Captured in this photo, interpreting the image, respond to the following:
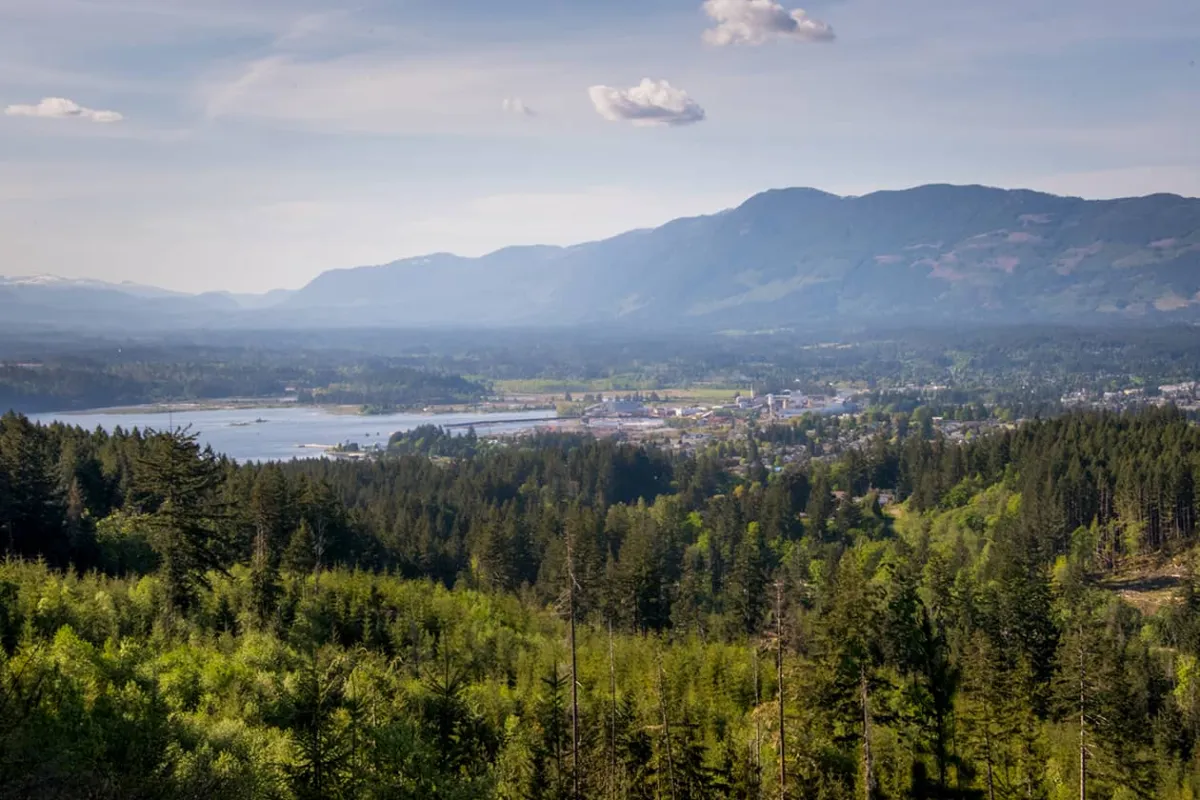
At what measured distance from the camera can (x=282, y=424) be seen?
144 m

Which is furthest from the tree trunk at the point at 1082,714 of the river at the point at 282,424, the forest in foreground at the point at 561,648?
the river at the point at 282,424

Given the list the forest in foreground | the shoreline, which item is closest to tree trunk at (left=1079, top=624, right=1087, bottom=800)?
the forest in foreground

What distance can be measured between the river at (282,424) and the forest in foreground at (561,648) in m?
57.5

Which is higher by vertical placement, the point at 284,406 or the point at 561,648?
the point at 284,406

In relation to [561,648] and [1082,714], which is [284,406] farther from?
[1082,714]

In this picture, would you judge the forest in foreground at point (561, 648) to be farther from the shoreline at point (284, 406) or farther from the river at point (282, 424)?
the shoreline at point (284, 406)

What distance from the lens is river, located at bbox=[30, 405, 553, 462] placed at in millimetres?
114375

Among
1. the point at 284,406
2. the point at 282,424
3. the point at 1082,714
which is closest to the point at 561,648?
the point at 1082,714

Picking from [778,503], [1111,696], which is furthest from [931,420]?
[1111,696]

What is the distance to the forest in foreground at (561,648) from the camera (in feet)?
Answer: 60.1

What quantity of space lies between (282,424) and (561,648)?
119 m

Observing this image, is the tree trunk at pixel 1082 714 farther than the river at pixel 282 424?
No

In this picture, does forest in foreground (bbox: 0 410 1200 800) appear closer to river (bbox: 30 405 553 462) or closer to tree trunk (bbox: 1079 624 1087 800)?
tree trunk (bbox: 1079 624 1087 800)

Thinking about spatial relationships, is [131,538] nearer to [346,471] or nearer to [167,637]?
[167,637]
